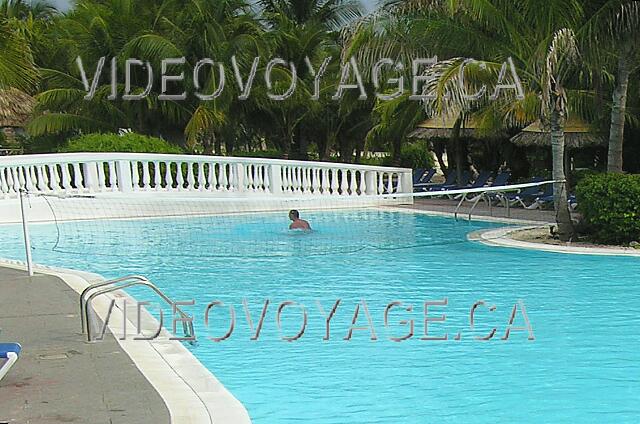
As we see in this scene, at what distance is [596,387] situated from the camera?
767 centimetres

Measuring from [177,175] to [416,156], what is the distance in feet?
63.2

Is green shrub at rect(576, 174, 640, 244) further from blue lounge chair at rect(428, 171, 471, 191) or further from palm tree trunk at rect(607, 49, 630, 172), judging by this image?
blue lounge chair at rect(428, 171, 471, 191)

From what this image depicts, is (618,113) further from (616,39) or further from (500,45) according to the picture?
(500,45)

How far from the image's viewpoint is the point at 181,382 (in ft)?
22.4

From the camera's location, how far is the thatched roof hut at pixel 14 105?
25547 mm

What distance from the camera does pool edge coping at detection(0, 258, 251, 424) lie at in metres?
6.00

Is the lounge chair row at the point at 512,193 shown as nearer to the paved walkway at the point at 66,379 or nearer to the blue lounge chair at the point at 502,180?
the blue lounge chair at the point at 502,180

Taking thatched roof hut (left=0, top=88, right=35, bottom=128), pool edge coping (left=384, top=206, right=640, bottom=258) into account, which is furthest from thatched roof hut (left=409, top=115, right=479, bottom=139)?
thatched roof hut (left=0, top=88, right=35, bottom=128)

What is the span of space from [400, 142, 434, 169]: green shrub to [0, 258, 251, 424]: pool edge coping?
3177cm

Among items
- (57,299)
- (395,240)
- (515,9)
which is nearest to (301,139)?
(395,240)

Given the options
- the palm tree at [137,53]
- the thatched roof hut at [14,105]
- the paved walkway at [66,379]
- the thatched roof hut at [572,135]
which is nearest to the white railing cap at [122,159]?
the thatched roof hut at [572,135]

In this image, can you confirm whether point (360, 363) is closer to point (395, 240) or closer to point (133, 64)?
point (395, 240)

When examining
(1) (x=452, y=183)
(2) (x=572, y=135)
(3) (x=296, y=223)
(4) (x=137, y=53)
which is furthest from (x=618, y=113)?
(4) (x=137, y=53)

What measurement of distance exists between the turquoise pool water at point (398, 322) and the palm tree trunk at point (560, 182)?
1212 millimetres
